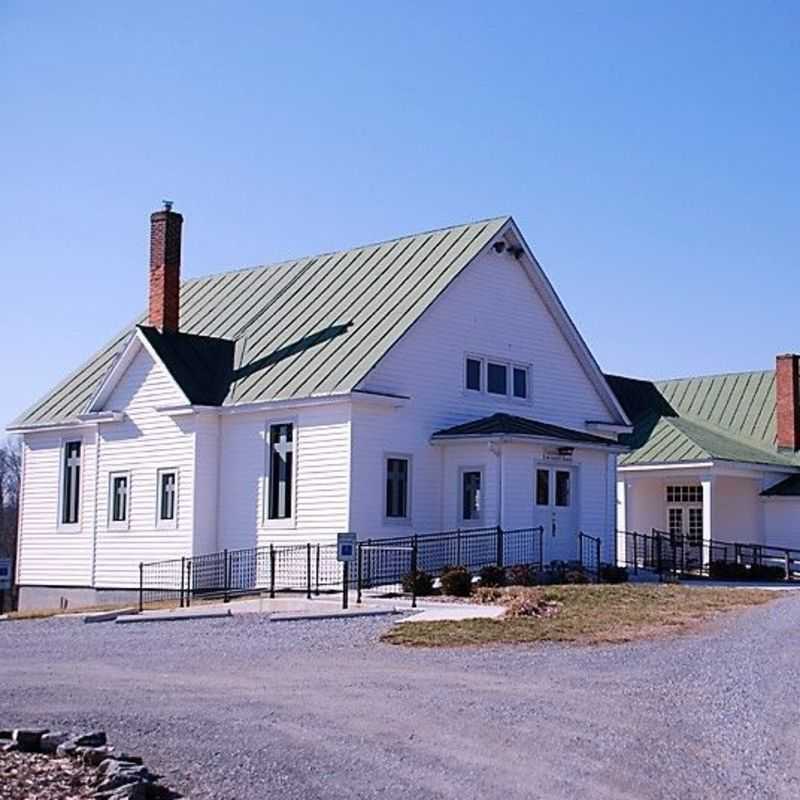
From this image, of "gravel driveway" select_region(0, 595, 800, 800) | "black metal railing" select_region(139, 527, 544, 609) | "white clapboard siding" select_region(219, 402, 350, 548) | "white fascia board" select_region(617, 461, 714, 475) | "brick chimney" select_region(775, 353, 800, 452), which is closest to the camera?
"gravel driveway" select_region(0, 595, 800, 800)

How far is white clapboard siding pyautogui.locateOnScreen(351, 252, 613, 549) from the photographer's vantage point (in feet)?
97.9

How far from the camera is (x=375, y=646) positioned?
1844 cm

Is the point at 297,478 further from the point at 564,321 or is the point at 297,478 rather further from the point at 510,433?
the point at 564,321

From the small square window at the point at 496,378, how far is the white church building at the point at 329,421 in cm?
5

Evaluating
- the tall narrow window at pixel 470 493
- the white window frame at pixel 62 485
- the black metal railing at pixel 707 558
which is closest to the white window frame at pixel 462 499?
the tall narrow window at pixel 470 493

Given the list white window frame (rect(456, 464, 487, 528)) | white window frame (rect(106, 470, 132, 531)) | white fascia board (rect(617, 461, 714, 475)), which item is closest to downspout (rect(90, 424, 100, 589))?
white window frame (rect(106, 470, 132, 531))

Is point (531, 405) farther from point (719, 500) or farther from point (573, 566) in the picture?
point (719, 500)

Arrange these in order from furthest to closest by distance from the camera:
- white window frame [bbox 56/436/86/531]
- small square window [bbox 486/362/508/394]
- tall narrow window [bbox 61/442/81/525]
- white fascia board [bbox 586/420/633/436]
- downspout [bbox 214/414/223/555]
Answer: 1. white fascia board [bbox 586/420/633/436]
2. tall narrow window [bbox 61/442/81/525]
3. white window frame [bbox 56/436/86/531]
4. small square window [bbox 486/362/508/394]
5. downspout [bbox 214/414/223/555]

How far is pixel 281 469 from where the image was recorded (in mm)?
30906

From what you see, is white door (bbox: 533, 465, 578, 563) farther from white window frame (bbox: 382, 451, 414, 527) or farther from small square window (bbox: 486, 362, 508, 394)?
white window frame (bbox: 382, 451, 414, 527)

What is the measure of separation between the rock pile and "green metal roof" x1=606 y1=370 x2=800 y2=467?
32.1 meters

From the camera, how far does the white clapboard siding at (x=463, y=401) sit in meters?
29.8

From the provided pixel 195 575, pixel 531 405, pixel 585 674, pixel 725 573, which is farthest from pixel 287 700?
pixel 725 573

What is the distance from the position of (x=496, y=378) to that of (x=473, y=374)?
89cm
